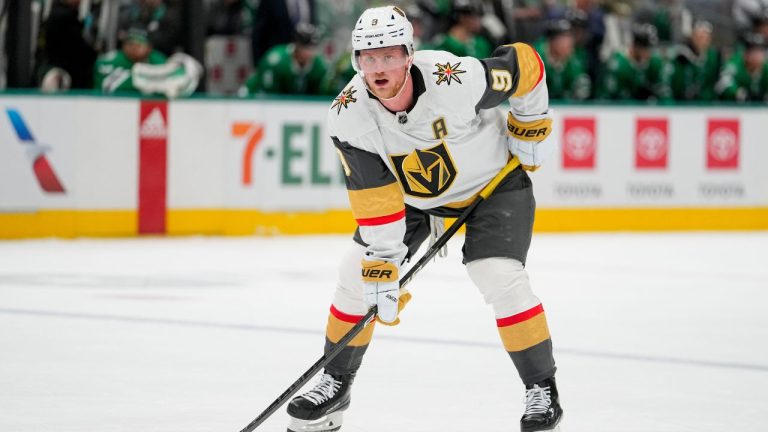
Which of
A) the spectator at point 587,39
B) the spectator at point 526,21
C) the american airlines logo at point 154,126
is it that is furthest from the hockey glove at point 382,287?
the spectator at point 526,21

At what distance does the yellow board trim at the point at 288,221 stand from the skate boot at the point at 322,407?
5026 millimetres

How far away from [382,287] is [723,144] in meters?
7.30

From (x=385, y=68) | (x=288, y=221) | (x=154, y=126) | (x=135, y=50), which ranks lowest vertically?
(x=288, y=221)

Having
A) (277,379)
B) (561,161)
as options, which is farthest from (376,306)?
(561,161)

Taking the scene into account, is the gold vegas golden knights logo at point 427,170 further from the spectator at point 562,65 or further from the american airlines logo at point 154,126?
the spectator at point 562,65

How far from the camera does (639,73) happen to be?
10875 millimetres

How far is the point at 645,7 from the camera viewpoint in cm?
1166

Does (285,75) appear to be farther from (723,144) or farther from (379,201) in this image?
(379,201)

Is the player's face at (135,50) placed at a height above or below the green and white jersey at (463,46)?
below

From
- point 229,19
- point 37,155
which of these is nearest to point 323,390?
point 37,155

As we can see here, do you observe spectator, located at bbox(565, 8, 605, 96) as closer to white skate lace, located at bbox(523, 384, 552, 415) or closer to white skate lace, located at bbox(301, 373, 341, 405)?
white skate lace, located at bbox(301, 373, 341, 405)

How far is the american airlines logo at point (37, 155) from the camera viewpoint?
857cm

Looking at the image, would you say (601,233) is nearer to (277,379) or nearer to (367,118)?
(277,379)

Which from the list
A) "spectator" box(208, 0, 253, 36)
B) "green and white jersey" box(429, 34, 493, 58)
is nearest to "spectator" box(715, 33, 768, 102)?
"green and white jersey" box(429, 34, 493, 58)
